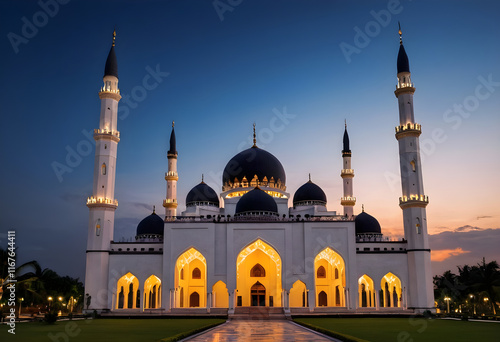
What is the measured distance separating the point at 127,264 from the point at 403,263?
16.0 m

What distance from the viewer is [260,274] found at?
2991 cm

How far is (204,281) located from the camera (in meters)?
29.6

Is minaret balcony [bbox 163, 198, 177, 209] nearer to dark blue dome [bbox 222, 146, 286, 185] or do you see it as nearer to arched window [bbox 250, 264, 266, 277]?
dark blue dome [bbox 222, 146, 286, 185]

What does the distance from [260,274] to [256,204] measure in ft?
15.2

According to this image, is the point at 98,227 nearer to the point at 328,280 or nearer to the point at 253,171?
the point at 253,171

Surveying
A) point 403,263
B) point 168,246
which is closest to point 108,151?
point 168,246

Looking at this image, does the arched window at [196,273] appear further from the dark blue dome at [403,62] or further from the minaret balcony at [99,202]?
the dark blue dome at [403,62]

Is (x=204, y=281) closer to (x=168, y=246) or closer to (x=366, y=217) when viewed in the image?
(x=168, y=246)

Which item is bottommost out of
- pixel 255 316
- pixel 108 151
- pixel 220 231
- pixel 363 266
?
pixel 255 316

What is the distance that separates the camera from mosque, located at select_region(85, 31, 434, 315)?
26328 mm

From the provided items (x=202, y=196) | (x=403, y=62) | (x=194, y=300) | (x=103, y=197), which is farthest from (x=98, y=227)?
(x=403, y=62)

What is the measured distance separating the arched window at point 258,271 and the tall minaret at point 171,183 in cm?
759

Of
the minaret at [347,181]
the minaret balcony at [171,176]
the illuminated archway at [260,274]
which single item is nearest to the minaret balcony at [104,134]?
the minaret balcony at [171,176]

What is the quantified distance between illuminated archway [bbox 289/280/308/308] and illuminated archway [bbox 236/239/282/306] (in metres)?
0.82
